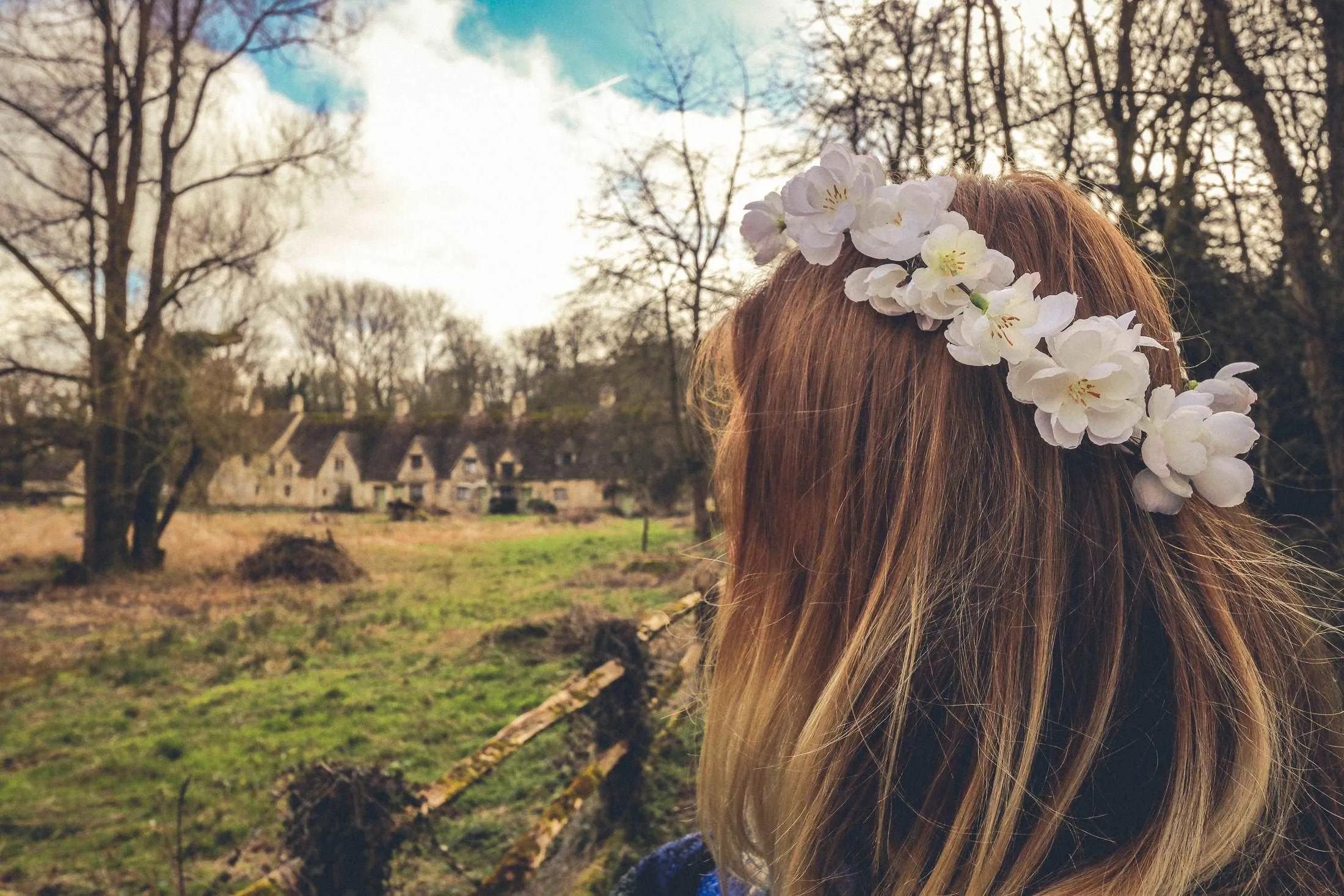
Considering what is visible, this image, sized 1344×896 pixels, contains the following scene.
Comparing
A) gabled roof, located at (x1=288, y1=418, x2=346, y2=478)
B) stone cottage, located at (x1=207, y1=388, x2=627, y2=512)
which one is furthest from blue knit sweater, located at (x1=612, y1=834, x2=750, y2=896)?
gabled roof, located at (x1=288, y1=418, x2=346, y2=478)

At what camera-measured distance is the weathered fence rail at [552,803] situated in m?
2.61

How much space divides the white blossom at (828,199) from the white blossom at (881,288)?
11 cm

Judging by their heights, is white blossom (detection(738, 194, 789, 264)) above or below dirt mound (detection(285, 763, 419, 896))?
above

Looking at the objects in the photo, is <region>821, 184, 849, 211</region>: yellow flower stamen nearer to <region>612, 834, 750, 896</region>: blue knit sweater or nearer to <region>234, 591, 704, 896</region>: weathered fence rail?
<region>234, 591, 704, 896</region>: weathered fence rail

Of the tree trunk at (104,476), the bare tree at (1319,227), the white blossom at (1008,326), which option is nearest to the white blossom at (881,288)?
the white blossom at (1008,326)

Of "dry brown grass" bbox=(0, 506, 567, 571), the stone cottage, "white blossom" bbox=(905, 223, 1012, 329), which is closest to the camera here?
"white blossom" bbox=(905, 223, 1012, 329)

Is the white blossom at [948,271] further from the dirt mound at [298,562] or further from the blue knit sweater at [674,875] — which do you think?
the dirt mound at [298,562]

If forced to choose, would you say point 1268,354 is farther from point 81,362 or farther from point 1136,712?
point 81,362

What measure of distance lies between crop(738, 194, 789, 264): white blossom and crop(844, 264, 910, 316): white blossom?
292 mm

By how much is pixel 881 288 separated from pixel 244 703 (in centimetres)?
862

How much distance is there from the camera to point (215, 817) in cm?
522

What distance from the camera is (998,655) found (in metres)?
1.05

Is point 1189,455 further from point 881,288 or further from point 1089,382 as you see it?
point 881,288

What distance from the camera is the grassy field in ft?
15.8
